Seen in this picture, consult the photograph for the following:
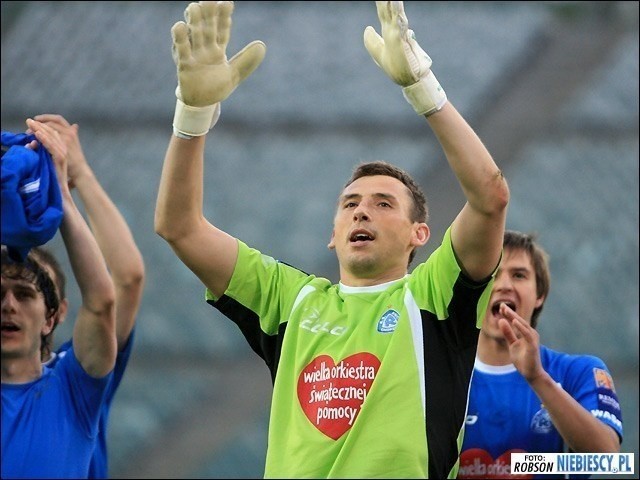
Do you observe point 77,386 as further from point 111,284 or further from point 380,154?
point 380,154

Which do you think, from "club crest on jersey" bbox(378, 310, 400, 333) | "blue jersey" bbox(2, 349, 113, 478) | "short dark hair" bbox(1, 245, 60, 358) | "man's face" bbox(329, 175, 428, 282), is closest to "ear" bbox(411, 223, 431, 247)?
"man's face" bbox(329, 175, 428, 282)

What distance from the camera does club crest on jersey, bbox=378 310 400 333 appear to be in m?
2.42

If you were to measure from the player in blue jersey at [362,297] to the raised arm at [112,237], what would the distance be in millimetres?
600

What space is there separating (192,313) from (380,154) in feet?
3.19

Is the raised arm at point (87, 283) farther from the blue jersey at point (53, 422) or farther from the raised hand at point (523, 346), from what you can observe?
the raised hand at point (523, 346)

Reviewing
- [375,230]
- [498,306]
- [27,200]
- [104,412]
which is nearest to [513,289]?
[498,306]

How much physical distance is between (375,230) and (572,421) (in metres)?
0.74

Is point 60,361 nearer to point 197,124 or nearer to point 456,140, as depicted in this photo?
point 197,124

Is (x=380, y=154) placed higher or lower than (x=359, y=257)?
higher

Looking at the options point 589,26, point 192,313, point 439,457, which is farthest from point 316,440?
point 589,26


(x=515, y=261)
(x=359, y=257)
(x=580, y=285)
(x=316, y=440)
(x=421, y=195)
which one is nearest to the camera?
(x=316, y=440)

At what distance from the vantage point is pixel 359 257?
8.35ft

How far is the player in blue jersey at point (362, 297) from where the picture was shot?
2.30 metres

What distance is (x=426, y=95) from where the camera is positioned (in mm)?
2340
